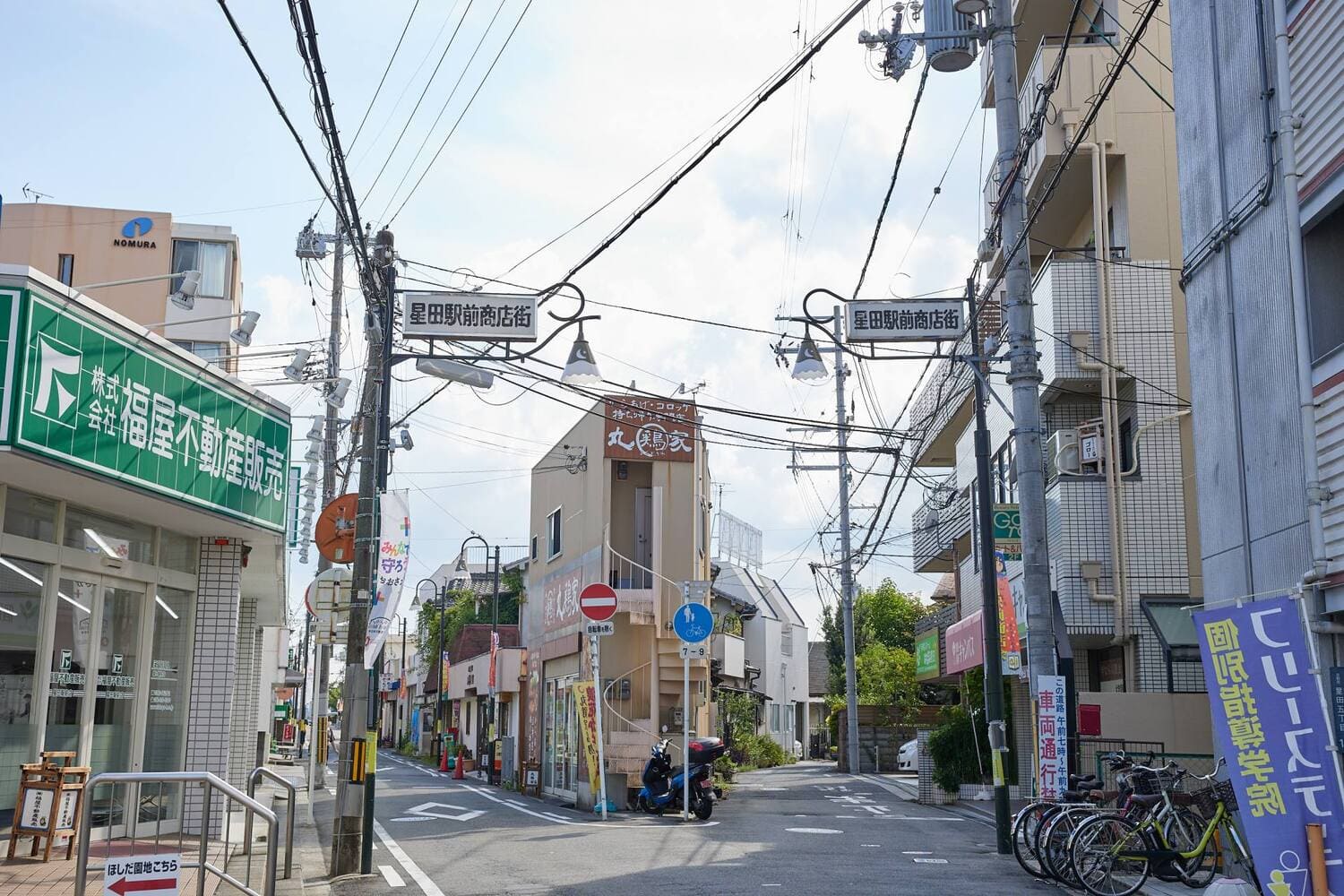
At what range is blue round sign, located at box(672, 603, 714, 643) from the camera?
2067 centimetres

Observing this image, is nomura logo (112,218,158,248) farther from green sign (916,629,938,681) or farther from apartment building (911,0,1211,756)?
apartment building (911,0,1211,756)

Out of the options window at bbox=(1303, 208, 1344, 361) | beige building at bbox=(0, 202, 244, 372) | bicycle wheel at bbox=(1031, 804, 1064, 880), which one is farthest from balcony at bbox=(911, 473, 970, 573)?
beige building at bbox=(0, 202, 244, 372)

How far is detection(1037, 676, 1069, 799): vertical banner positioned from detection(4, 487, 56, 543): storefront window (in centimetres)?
1057

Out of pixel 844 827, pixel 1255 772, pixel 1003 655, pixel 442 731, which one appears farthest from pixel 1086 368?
pixel 442 731

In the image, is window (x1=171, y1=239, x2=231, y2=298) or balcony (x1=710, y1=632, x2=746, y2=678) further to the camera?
window (x1=171, y1=239, x2=231, y2=298)

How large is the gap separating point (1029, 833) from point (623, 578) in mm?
13934

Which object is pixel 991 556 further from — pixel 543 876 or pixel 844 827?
pixel 543 876

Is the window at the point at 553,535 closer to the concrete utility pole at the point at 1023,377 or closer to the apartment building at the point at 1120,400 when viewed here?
the apartment building at the point at 1120,400

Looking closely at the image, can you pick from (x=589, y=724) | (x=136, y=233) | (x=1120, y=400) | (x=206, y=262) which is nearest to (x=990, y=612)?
(x=1120, y=400)

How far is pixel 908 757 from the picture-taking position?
38250 mm

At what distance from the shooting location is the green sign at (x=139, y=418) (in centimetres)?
1045

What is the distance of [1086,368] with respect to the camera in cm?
2098

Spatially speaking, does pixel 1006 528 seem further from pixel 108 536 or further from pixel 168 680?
pixel 108 536

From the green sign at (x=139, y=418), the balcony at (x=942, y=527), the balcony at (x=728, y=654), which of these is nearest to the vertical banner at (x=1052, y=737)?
the green sign at (x=139, y=418)
